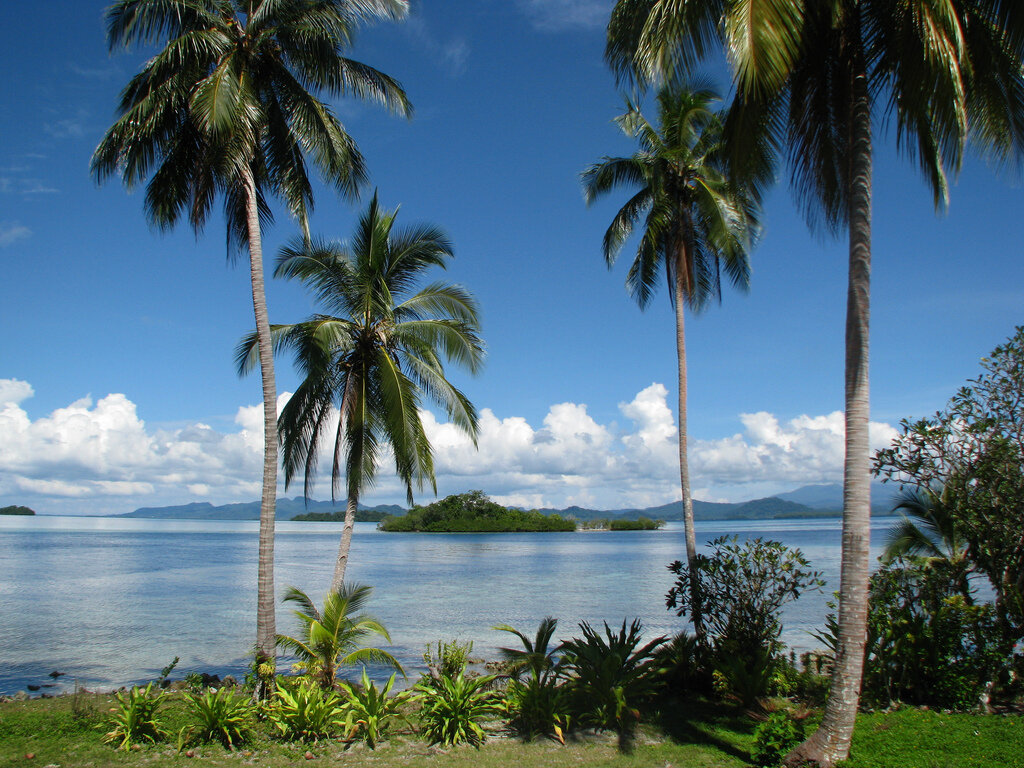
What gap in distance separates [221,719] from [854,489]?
8.21 metres

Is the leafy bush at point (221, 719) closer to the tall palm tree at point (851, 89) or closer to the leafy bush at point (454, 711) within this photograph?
the leafy bush at point (454, 711)

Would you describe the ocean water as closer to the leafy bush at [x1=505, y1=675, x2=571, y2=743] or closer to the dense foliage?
the leafy bush at [x1=505, y1=675, x2=571, y2=743]

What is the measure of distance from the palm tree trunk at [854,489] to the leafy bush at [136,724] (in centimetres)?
777

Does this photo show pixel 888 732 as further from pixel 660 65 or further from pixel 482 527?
pixel 482 527

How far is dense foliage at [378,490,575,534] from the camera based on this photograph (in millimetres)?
120000

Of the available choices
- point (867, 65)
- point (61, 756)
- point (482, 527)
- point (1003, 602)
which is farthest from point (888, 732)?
point (482, 527)

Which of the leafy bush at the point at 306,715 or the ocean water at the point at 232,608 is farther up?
the leafy bush at the point at 306,715

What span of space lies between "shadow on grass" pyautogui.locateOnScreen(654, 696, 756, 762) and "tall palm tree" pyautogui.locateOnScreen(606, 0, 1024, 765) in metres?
1.69

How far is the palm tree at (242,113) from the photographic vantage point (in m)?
10.6

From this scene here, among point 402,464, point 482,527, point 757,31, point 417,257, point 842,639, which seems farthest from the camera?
point 482,527

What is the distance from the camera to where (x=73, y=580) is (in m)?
38.3

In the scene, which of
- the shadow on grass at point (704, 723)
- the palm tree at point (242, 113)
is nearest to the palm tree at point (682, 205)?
the shadow on grass at point (704, 723)

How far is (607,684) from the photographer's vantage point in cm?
942

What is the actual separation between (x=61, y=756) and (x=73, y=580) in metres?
37.3
